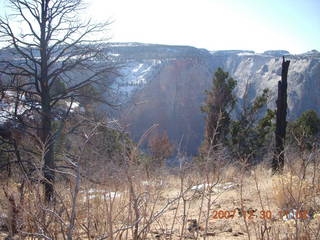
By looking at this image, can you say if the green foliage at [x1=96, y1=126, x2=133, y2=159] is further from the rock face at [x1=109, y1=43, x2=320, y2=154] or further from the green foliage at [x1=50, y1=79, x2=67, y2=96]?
the rock face at [x1=109, y1=43, x2=320, y2=154]

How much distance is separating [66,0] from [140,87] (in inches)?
2869

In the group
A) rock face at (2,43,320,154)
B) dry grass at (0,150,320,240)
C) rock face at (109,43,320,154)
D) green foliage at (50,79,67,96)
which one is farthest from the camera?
rock face at (109,43,320,154)

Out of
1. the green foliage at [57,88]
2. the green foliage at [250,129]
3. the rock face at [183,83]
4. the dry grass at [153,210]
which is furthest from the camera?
Result: the rock face at [183,83]

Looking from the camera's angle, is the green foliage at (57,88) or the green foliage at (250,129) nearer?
the green foliage at (57,88)

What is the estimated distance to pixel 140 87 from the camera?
262 ft

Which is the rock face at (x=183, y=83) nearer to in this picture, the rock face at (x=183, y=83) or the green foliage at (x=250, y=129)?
the rock face at (x=183, y=83)

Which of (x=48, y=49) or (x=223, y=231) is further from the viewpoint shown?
(x=48, y=49)

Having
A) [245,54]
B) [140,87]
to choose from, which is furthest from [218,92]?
[245,54]

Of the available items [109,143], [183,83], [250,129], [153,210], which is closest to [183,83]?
[183,83]

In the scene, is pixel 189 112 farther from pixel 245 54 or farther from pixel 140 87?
pixel 245 54

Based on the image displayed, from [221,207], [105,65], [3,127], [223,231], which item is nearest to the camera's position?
[223,231]

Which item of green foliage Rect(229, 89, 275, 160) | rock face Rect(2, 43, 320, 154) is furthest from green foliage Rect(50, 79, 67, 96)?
rock face Rect(2, 43, 320, 154)

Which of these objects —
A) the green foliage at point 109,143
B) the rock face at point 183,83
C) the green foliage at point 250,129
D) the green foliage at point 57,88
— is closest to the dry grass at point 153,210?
the green foliage at point 109,143

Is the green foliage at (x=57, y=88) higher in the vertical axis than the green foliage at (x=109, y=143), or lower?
higher
